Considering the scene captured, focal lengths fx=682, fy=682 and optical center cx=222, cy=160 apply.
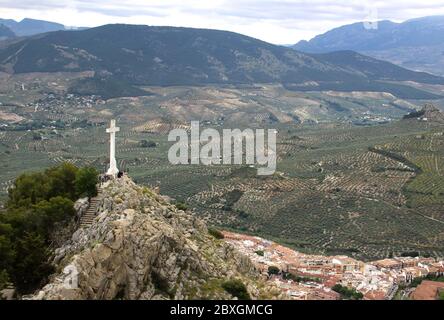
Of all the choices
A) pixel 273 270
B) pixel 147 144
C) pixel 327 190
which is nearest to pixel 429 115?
pixel 147 144

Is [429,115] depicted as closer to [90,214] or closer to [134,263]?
[90,214]

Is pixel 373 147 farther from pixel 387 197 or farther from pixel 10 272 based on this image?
pixel 10 272

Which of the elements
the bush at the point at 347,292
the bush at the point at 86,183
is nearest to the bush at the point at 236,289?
the bush at the point at 86,183

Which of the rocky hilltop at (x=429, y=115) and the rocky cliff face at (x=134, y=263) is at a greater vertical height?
the rocky cliff face at (x=134, y=263)

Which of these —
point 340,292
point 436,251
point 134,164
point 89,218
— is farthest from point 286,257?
point 134,164

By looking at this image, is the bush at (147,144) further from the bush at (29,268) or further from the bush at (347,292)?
the bush at (29,268)

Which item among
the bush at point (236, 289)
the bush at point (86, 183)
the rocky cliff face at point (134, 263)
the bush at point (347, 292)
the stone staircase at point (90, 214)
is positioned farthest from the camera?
the bush at point (347, 292)

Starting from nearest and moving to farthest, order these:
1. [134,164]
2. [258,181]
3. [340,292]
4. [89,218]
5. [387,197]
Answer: [89,218]
[340,292]
[387,197]
[258,181]
[134,164]
